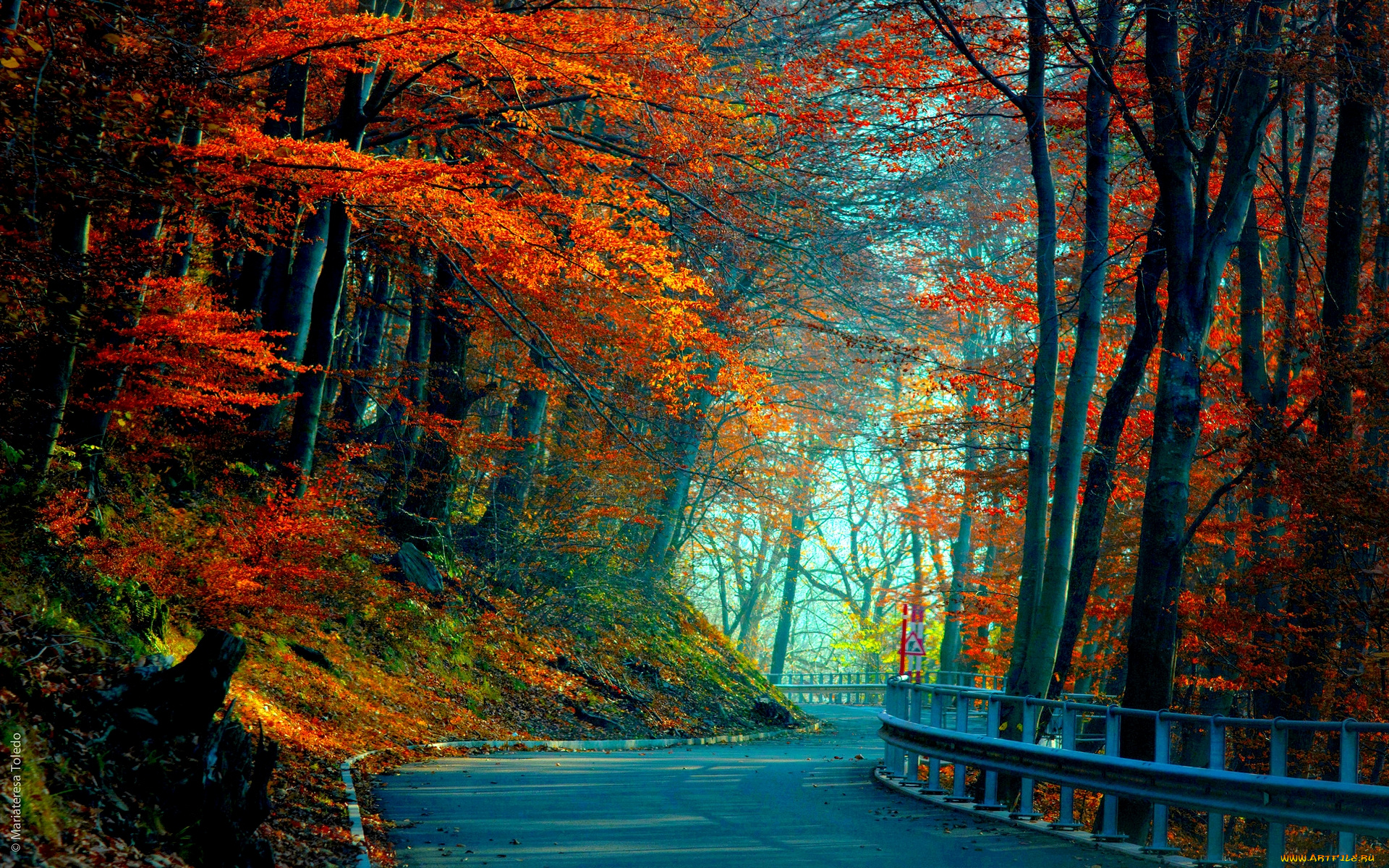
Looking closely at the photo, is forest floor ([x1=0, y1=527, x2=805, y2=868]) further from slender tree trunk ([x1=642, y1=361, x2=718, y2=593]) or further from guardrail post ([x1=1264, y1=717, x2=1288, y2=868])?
guardrail post ([x1=1264, y1=717, x2=1288, y2=868])

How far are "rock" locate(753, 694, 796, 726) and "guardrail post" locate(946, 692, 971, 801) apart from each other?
1746 centimetres

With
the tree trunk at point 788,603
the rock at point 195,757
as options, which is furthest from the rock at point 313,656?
the tree trunk at point 788,603

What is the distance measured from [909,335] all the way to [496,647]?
19.8 meters

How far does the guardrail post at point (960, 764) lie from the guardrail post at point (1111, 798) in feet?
7.08

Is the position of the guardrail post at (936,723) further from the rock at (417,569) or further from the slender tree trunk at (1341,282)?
the rock at (417,569)

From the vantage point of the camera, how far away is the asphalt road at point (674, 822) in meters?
8.35

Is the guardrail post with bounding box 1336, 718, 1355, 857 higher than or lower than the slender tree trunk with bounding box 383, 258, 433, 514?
lower

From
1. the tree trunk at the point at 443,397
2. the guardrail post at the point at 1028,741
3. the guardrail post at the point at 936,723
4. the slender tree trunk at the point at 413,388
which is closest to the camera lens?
the guardrail post at the point at 1028,741

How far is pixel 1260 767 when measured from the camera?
54.5 ft

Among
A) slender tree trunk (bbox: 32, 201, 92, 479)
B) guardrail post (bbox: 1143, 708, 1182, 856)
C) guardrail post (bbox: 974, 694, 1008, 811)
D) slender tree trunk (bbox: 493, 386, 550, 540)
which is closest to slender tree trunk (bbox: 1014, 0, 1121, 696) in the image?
guardrail post (bbox: 974, 694, 1008, 811)

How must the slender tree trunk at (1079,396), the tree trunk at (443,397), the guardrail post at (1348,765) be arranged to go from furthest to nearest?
the tree trunk at (443,397) → the slender tree trunk at (1079,396) → the guardrail post at (1348,765)

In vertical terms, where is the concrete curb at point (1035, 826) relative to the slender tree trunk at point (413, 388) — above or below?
below

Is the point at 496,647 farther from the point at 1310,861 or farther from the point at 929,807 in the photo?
the point at 1310,861

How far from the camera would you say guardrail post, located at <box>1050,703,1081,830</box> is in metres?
9.73
